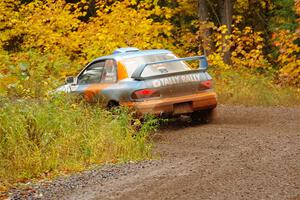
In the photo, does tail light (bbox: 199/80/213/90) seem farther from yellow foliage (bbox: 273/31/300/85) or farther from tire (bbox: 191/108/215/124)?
yellow foliage (bbox: 273/31/300/85)

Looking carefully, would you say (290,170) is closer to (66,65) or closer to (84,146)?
(84,146)

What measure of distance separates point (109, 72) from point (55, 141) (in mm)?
3694

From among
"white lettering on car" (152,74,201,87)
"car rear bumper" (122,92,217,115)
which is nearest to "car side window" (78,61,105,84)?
"car rear bumper" (122,92,217,115)

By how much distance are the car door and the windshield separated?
0.34m

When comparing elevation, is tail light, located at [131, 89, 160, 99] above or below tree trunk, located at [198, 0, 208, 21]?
below

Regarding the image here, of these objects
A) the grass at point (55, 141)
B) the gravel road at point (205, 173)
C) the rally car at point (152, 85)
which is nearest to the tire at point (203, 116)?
the rally car at point (152, 85)

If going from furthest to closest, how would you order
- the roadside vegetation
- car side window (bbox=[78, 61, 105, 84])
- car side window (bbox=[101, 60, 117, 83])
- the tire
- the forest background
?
the forest background, car side window (bbox=[78, 61, 105, 84]), the tire, car side window (bbox=[101, 60, 117, 83]), the roadside vegetation


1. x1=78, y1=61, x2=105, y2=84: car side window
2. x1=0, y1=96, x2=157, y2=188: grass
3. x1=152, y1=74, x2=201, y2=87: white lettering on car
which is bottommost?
x1=0, y1=96, x2=157, y2=188: grass

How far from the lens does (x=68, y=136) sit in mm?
9148

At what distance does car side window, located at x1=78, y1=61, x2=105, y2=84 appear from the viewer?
12711 millimetres

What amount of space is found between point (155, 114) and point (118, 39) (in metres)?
10.9

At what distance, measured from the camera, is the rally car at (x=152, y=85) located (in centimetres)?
1140

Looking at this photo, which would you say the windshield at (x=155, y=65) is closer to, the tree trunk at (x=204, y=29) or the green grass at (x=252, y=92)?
the green grass at (x=252, y=92)

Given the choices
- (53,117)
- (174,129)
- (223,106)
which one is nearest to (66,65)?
(223,106)
